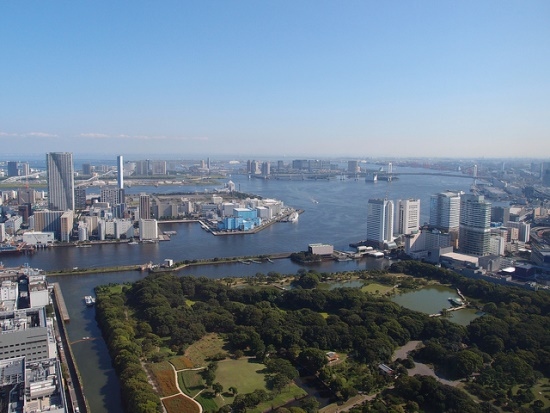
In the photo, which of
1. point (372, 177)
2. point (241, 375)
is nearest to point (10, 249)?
point (241, 375)

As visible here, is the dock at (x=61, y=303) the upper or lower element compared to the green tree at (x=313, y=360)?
lower

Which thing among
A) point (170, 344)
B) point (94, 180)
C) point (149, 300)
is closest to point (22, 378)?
point (170, 344)

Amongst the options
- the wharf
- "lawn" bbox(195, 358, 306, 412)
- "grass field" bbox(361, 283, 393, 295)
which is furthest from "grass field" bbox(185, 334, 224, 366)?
the wharf

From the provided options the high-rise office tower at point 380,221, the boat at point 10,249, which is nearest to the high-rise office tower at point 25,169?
the boat at point 10,249

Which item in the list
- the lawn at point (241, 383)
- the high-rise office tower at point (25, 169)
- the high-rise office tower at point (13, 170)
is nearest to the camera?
the lawn at point (241, 383)

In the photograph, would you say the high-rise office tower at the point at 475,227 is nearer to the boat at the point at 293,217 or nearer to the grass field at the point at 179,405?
the boat at the point at 293,217

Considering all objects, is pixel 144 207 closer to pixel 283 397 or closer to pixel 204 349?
pixel 204 349

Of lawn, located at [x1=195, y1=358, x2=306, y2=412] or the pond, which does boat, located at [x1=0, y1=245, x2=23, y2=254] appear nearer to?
lawn, located at [x1=195, y1=358, x2=306, y2=412]
